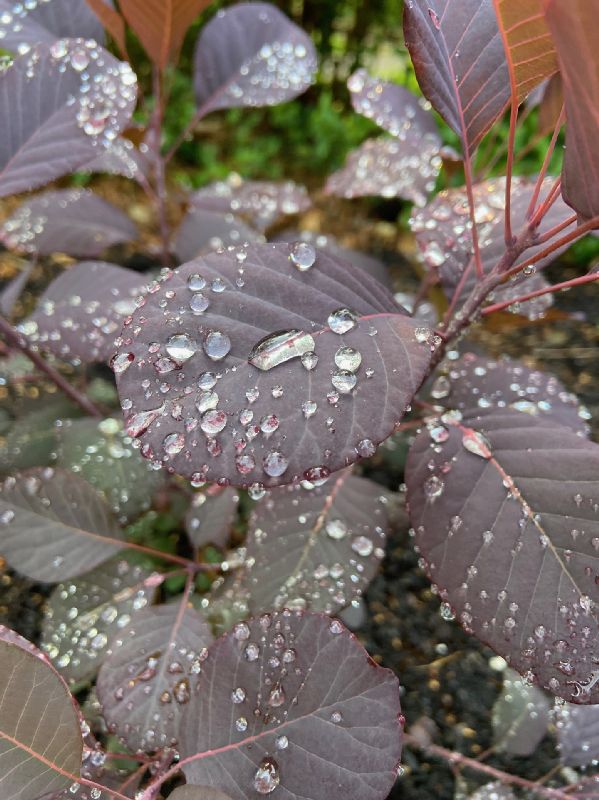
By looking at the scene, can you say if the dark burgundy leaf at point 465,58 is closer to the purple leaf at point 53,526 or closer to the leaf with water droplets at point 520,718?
the purple leaf at point 53,526

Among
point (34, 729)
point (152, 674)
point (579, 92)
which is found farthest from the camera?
point (152, 674)

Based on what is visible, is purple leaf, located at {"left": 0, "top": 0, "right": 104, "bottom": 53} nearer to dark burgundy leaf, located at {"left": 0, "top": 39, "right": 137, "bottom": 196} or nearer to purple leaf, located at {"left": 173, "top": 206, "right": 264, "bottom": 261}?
dark burgundy leaf, located at {"left": 0, "top": 39, "right": 137, "bottom": 196}

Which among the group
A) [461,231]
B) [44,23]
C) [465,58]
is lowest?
[461,231]

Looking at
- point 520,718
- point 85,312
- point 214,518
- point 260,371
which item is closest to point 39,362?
point 85,312

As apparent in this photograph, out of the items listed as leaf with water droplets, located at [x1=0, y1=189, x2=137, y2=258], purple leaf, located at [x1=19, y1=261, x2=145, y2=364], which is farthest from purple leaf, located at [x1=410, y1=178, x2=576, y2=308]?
leaf with water droplets, located at [x1=0, y1=189, x2=137, y2=258]

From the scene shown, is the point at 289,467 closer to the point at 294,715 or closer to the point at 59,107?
the point at 294,715
